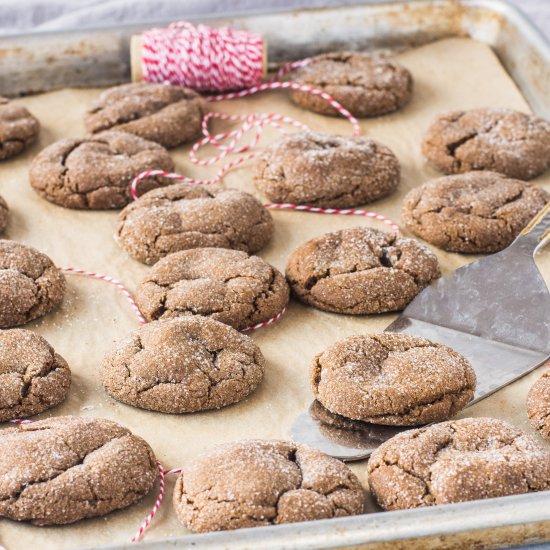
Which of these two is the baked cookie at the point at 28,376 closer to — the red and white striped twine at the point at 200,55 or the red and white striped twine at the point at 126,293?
the red and white striped twine at the point at 126,293

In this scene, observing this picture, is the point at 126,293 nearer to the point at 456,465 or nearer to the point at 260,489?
the point at 260,489

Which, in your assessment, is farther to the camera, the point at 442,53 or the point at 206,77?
the point at 442,53

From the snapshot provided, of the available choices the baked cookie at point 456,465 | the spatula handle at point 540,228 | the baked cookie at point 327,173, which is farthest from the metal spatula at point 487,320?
the baked cookie at point 327,173

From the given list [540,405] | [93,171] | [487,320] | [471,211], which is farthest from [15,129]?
[540,405]

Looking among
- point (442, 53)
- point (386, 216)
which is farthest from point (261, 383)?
point (442, 53)

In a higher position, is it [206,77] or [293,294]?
[206,77]

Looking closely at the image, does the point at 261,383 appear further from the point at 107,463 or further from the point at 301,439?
the point at 107,463

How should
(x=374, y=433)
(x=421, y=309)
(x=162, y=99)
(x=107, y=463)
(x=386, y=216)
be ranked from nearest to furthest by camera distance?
(x=107, y=463) < (x=374, y=433) < (x=421, y=309) < (x=386, y=216) < (x=162, y=99)
